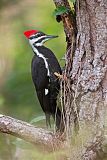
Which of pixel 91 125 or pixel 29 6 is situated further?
pixel 29 6

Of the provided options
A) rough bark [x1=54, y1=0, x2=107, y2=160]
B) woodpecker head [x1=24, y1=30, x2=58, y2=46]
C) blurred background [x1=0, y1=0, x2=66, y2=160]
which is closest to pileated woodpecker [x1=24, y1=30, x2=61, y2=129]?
woodpecker head [x1=24, y1=30, x2=58, y2=46]

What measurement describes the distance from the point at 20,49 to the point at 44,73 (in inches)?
67.1

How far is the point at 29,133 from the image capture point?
5.36 m

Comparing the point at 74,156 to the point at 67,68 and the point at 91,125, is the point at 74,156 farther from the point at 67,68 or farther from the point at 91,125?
the point at 67,68

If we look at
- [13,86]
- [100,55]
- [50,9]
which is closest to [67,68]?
[100,55]

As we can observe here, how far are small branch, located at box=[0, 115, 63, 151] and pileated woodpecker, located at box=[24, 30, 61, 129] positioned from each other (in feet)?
2.40

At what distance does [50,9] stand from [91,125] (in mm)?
3377

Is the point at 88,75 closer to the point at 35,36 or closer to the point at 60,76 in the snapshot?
the point at 60,76

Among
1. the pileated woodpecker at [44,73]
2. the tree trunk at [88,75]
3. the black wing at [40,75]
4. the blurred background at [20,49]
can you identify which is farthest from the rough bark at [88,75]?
the blurred background at [20,49]

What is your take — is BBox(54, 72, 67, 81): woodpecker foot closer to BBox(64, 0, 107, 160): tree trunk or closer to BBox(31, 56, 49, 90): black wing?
BBox(64, 0, 107, 160): tree trunk

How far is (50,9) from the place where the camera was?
27.6 feet

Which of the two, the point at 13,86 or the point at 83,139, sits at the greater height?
the point at 83,139

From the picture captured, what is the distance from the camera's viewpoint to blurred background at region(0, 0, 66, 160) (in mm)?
7629

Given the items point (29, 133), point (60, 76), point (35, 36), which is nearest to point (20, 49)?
point (35, 36)
